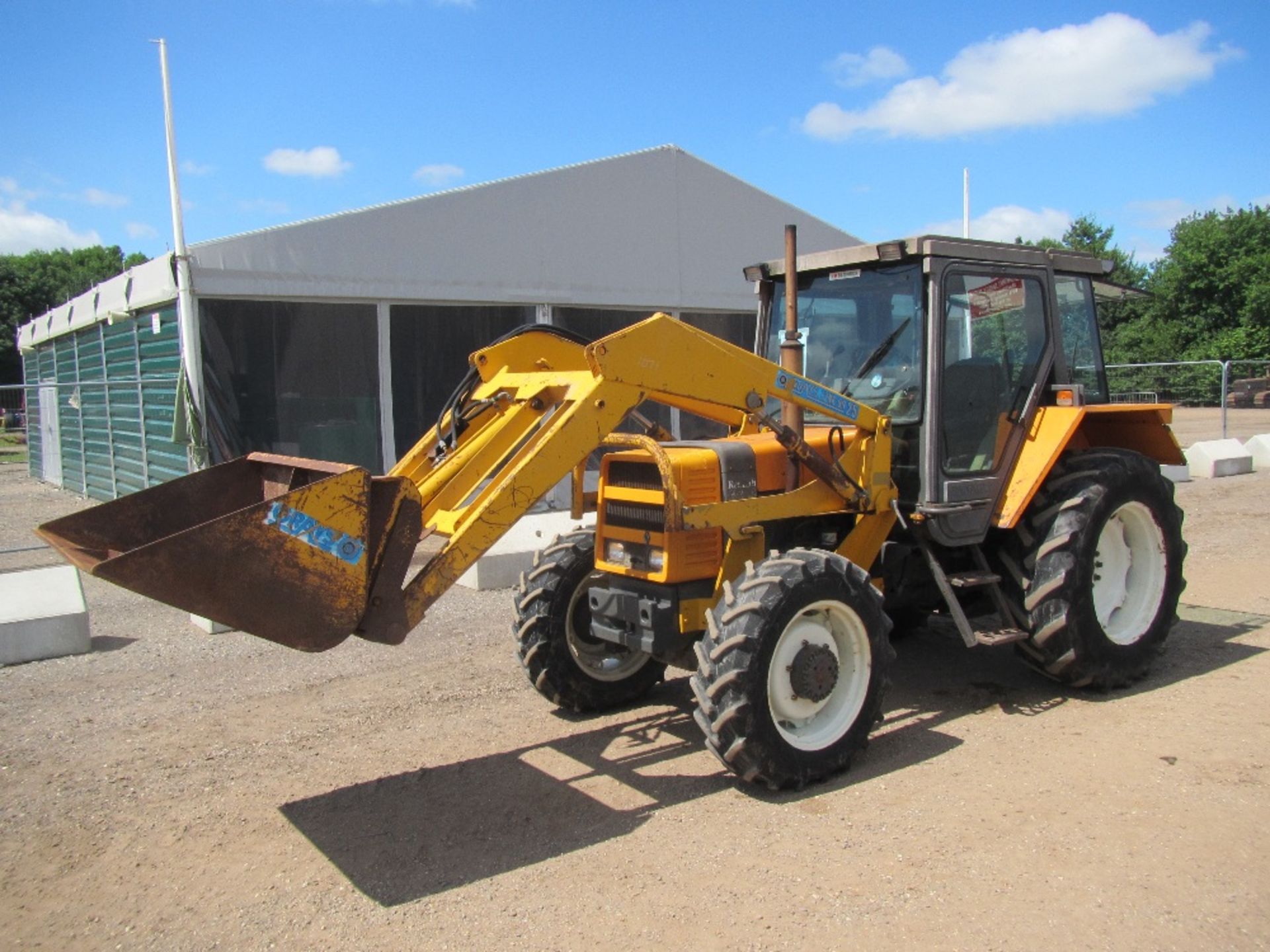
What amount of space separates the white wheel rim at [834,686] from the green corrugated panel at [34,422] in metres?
19.5

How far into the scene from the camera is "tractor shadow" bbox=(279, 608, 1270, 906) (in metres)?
3.90

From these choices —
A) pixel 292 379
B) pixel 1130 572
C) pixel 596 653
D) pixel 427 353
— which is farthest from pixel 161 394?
pixel 1130 572

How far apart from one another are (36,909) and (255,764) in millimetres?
1323

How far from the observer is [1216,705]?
5332 millimetres

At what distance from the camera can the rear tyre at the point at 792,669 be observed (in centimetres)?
420

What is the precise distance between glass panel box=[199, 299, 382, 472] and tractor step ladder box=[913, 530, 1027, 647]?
7592 millimetres

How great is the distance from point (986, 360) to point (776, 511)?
63.8 inches

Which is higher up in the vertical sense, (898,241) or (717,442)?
(898,241)

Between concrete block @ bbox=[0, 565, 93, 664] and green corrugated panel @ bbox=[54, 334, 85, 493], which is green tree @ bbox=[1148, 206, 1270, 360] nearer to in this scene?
green corrugated panel @ bbox=[54, 334, 85, 493]

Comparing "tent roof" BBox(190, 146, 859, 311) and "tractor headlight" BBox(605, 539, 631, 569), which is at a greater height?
"tent roof" BBox(190, 146, 859, 311)

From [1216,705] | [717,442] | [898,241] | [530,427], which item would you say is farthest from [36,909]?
[1216,705]

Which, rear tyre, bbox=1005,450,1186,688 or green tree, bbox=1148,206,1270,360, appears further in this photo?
green tree, bbox=1148,206,1270,360

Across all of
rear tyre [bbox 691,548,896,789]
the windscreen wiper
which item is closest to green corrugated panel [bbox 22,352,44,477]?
the windscreen wiper

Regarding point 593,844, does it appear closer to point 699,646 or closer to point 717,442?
point 699,646
